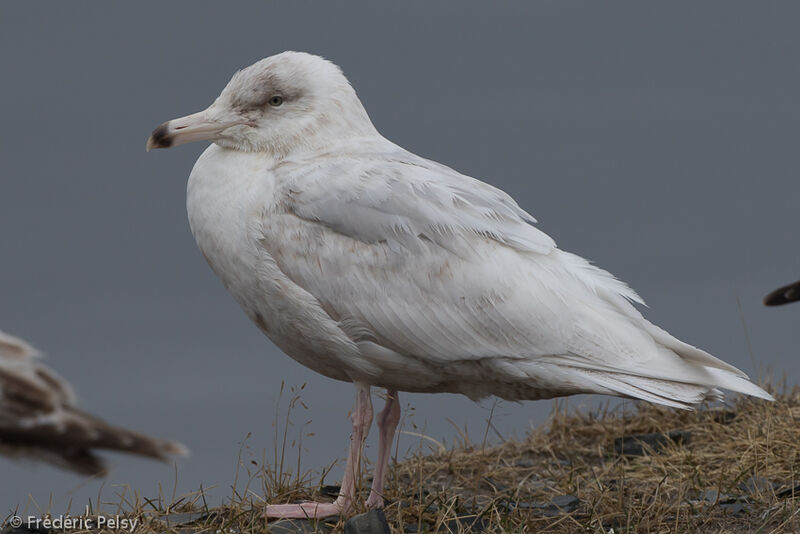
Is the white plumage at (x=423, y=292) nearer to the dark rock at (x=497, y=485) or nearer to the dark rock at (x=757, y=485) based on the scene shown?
the dark rock at (x=757, y=485)

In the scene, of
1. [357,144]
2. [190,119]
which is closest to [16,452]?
[190,119]

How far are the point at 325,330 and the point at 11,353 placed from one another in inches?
73.8

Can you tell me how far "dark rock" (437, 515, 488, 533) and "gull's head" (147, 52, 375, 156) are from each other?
2105mm

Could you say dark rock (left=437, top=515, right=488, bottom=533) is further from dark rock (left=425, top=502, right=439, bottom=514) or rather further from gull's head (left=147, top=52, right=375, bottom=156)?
gull's head (left=147, top=52, right=375, bottom=156)

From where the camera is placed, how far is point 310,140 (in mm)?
6762

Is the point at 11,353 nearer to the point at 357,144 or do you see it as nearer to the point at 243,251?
the point at 243,251

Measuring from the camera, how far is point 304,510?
6.71 meters

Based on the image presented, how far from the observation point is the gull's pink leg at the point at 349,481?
6691mm

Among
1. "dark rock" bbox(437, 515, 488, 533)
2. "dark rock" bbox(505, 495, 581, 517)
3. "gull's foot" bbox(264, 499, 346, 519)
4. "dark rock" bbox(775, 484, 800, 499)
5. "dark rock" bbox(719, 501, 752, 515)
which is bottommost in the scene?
"dark rock" bbox(719, 501, 752, 515)

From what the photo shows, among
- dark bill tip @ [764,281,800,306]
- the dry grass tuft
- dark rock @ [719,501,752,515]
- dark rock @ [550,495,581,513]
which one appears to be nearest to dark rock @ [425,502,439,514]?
the dry grass tuft

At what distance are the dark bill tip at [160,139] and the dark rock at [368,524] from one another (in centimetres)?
226

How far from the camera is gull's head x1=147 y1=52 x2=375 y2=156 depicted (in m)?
6.77

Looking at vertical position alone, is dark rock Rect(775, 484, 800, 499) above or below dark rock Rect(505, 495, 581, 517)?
below

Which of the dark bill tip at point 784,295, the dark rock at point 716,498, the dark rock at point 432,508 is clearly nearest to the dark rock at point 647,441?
the dark rock at point 716,498
